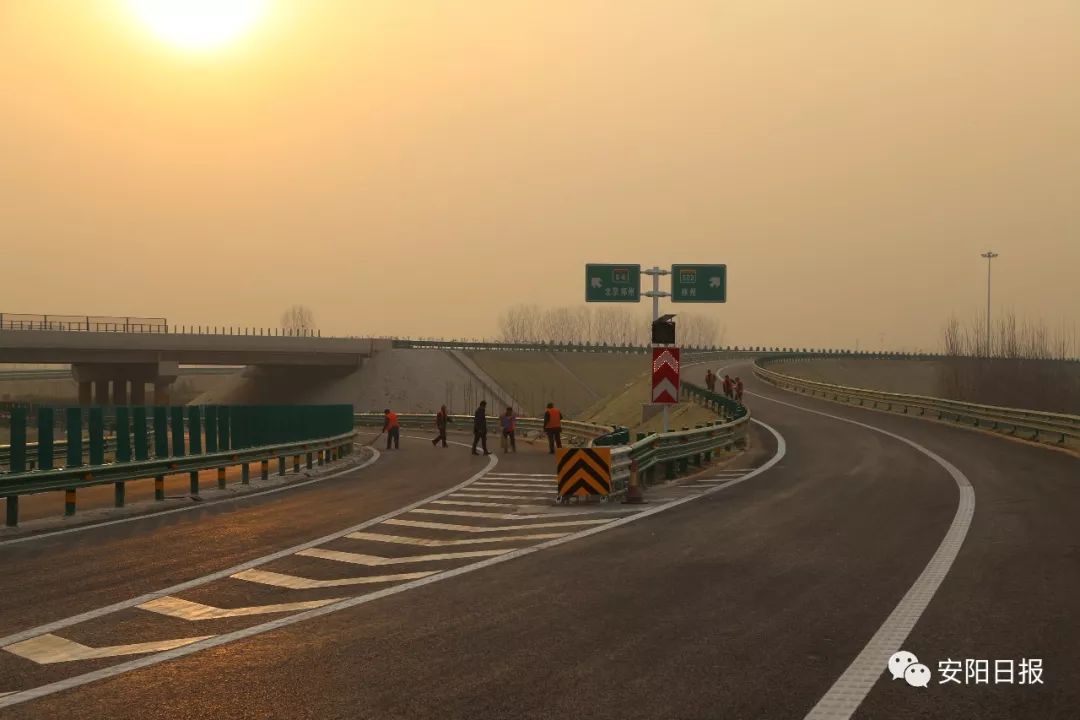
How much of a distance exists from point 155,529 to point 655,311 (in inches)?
551

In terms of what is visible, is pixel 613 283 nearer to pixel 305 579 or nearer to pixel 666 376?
pixel 666 376

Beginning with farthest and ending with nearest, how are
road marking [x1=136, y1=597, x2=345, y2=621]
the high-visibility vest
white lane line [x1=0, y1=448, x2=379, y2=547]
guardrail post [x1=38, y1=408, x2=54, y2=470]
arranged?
the high-visibility vest < guardrail post [x1=38, y1=408, x2=54, y2=470] < white lane line [x1=0, y1=448, x2=379, y2=547] < road marking [x1=136, y1=597, x2=345, y2=621]

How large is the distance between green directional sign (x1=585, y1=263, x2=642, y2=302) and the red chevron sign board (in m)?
9.18

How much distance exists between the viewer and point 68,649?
7957 millimetres

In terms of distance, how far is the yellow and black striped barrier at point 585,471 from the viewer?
18375mm

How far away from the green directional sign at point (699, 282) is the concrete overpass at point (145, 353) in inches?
2076

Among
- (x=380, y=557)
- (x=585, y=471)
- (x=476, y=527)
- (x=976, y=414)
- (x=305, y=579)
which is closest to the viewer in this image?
(x=305, y=579)

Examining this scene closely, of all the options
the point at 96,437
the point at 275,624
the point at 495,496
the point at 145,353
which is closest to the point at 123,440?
the point at 96,437

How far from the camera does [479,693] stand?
6609 mm

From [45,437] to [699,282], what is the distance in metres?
18.9

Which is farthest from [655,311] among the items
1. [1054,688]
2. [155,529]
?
[1054,688]

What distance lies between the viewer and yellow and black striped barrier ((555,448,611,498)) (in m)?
18.4

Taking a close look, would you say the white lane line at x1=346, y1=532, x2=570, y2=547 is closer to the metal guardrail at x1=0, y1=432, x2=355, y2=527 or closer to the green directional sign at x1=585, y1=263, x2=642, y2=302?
the metal guardrail at x1=0, y1=432, x2=355, y2=527

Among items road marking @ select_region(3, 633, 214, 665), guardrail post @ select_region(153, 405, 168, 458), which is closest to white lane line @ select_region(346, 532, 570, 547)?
road marking @ select_region(3, 633, 214, 665)
